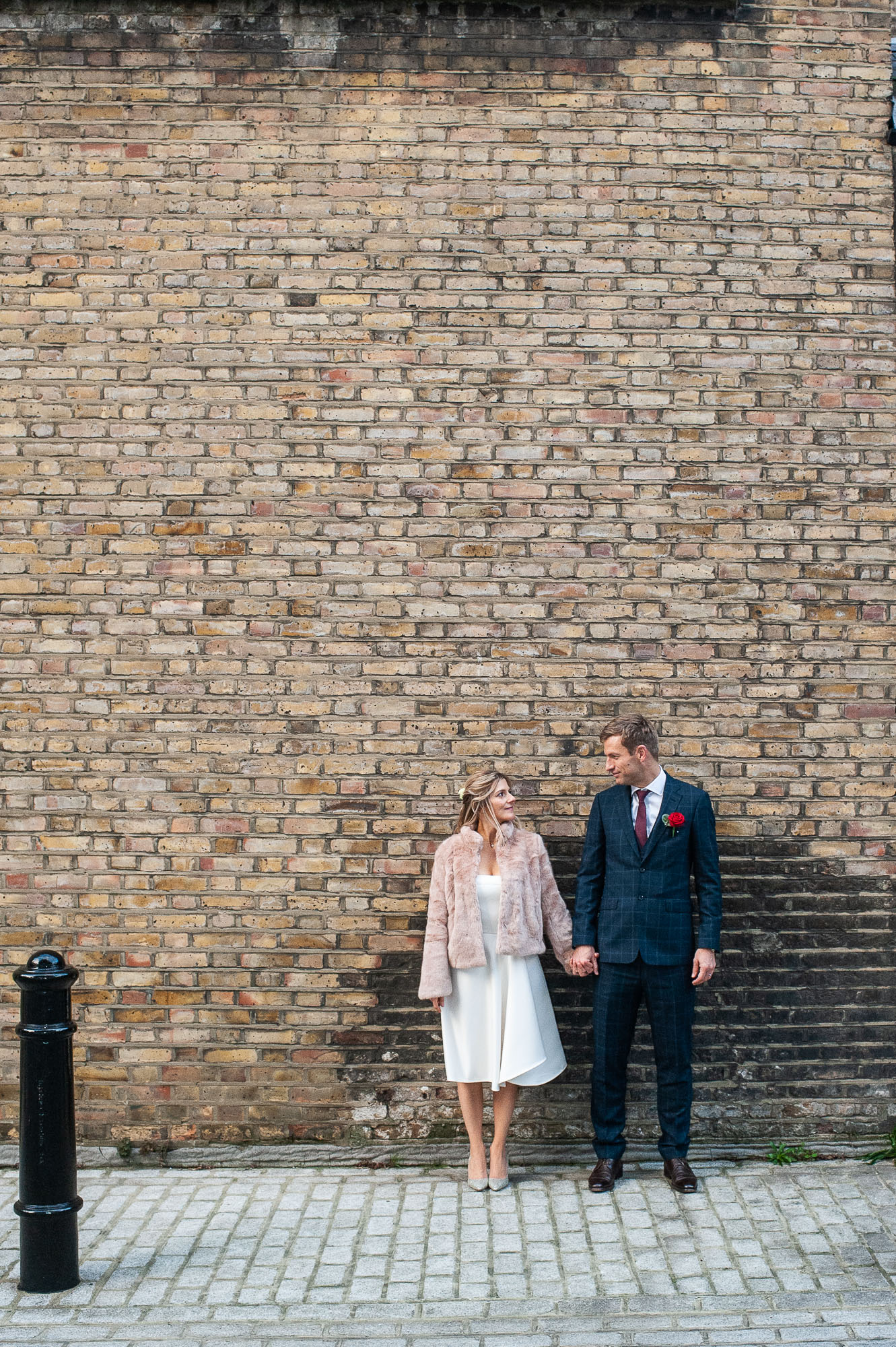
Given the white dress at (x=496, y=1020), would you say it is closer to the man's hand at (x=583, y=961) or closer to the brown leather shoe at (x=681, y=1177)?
the man's hand at (x=583, y=961)

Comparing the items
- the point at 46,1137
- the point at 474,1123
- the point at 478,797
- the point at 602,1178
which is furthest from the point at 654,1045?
the point at 46,1137

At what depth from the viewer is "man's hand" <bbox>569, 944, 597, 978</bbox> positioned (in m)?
4.32

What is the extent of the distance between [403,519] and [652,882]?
1853 millimetres

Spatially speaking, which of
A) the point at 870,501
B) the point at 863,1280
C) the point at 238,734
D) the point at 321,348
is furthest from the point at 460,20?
the point at 863,1280

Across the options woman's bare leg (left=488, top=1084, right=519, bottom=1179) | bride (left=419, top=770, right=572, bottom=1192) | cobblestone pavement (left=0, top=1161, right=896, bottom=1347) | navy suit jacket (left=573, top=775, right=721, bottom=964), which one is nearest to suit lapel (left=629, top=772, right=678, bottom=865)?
navy suit jacket (left=573, top=775, right=721, bottom=964)

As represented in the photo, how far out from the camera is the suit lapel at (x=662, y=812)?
4262 mm

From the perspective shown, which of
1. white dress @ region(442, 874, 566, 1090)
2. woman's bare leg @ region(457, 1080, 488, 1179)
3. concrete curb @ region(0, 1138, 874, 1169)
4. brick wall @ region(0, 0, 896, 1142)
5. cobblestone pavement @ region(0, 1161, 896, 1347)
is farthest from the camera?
brick wall @ region(0, 0, 896, 1142)

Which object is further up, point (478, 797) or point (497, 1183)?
point (478, 797)

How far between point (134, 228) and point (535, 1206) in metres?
4.38

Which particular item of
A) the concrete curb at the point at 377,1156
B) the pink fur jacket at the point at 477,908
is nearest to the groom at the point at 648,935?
the pink fur jacket at the point at 477,908

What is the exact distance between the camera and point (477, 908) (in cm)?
→ 425

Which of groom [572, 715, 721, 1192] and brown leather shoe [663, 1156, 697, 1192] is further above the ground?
groom [572, 715, 721, 1192]

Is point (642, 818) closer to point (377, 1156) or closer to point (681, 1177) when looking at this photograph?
point (681, 1177)

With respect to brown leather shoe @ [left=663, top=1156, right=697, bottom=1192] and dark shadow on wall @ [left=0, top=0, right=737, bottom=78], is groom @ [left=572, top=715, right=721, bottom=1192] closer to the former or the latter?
brown leather shoe @ [left=663, top=1156, right=697, bottom=1192]
